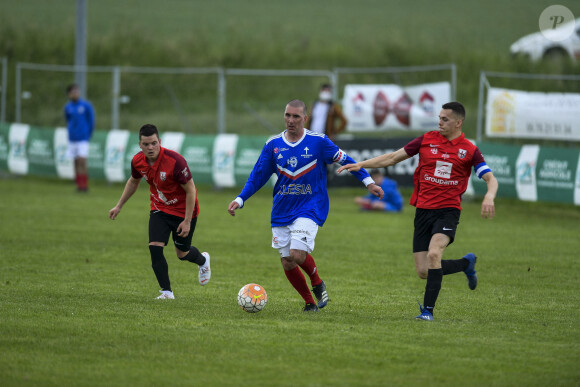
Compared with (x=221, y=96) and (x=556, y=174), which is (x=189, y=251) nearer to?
(x=556, y=174)

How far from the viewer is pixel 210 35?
48.5m

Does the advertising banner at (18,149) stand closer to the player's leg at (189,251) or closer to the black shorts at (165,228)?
the player's leg at (189,251)

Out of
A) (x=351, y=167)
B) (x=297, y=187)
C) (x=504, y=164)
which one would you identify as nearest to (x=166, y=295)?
(x=297, y=187)

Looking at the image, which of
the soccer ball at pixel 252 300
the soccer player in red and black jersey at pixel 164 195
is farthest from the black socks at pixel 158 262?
the soccer ball at pixel 252 300

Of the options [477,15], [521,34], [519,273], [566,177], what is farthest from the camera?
[477,15]

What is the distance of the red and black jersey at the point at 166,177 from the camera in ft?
28.8

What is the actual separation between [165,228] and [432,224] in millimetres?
2884

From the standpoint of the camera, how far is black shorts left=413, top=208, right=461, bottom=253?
26.5ft

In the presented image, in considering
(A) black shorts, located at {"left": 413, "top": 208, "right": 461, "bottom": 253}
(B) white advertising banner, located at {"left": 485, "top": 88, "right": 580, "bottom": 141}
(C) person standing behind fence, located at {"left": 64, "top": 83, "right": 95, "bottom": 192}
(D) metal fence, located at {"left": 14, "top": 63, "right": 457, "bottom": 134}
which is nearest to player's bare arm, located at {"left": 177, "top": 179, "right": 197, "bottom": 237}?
(A) black shorts, located at {"left": 413, "top": 208, "right": 461, "bottom": 253}

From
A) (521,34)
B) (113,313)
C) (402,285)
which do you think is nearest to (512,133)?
(402,285)

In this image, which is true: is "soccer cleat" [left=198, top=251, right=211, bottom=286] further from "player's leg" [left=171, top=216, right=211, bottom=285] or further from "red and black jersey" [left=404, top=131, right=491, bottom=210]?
"red and black jersey" [left=404, top=131, right=491, bottom=210]

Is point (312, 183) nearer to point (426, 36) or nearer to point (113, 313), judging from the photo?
point (113, 313)

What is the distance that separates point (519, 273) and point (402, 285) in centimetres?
196

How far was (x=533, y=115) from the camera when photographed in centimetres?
1812
